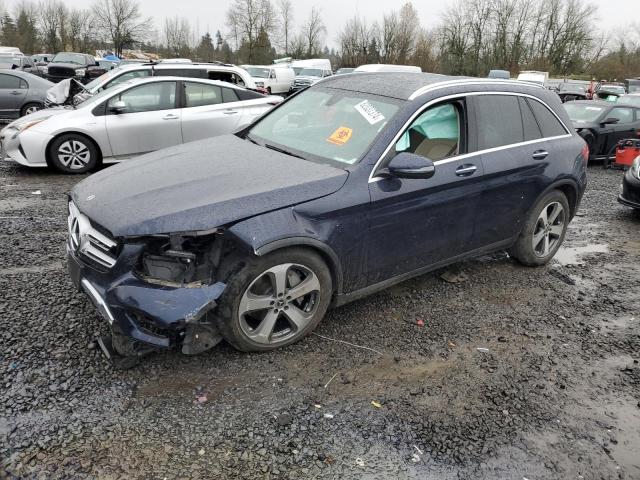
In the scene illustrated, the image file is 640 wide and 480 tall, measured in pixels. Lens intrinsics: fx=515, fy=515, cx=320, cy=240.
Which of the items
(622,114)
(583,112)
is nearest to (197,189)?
(583,112)

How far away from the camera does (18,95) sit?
12.2 meters

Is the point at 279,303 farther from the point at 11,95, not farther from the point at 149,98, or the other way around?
the point at 11,95

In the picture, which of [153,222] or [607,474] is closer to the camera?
[607,474]

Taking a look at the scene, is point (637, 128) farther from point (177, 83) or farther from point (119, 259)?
point (119, 259)

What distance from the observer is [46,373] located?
9.97ft

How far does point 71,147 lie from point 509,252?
6.58 meters

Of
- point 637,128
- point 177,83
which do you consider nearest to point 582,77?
point 637,128

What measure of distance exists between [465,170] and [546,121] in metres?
1.35

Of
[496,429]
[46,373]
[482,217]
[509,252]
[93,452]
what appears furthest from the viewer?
[509,252]

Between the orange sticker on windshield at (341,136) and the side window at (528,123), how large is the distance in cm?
176

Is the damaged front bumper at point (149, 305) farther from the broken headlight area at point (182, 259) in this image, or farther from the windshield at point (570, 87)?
the windshield at point (570, 87)

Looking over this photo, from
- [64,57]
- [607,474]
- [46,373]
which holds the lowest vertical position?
[607,474]

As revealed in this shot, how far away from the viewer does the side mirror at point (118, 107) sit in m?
7.88

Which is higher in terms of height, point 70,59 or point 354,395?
point 70,59
